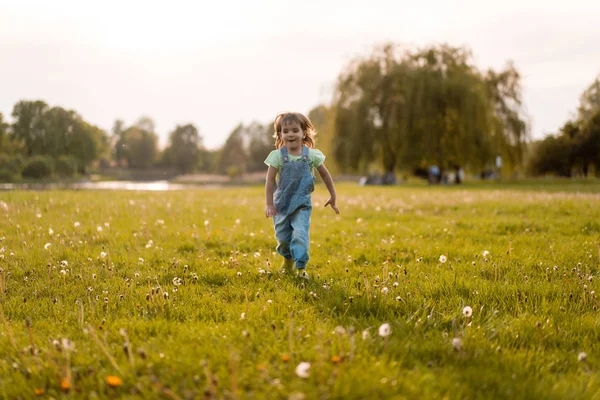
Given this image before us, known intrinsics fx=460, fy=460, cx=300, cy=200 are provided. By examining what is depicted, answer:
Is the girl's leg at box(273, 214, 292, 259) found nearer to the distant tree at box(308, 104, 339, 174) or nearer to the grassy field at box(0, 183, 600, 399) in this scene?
the grassy field at box(0, 183, 600, 399)

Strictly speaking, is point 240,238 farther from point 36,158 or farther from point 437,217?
point 36,158

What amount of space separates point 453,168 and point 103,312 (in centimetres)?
3842

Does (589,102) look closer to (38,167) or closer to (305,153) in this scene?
(38,167)

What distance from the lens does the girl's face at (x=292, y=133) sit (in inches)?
202

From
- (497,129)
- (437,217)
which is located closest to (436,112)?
(497,129)

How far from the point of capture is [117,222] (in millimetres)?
9055

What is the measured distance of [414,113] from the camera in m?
32.8

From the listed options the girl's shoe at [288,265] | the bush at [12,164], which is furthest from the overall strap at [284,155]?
the bush at [12,164]

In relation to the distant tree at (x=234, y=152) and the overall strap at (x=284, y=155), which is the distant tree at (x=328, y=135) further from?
the distant tree at (x=234, y=152)

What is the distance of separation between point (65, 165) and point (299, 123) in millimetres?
13563

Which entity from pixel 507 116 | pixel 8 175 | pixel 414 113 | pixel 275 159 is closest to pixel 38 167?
pixel 8 175

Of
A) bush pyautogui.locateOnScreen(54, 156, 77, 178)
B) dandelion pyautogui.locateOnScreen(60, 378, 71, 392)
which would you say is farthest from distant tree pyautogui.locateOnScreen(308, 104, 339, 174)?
dandelion pyautogui.locateOnScreen(60, 378, 71, 392)

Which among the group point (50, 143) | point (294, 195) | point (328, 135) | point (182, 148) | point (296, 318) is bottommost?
point (296, 318)

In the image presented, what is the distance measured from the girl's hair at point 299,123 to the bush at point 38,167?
1266 centimetres
